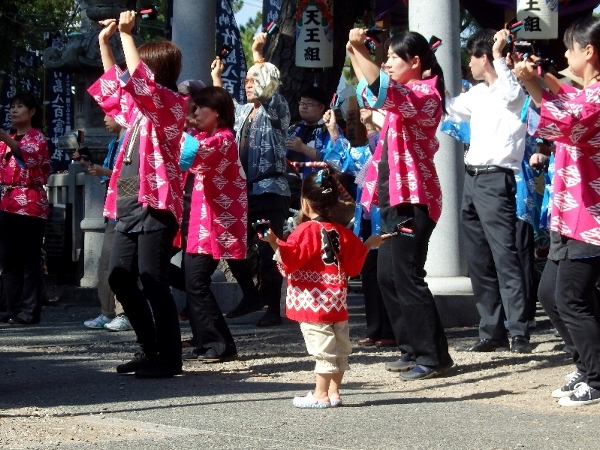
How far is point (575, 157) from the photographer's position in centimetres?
539

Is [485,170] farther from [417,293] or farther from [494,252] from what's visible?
[417,293]

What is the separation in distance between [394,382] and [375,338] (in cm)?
175

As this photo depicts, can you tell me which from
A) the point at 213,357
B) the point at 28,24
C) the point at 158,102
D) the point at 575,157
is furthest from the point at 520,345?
the point at 28,24

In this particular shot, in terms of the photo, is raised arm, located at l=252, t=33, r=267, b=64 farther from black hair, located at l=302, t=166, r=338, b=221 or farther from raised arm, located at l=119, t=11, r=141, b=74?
black hair, located at l=302, t=166, r=338, b=221

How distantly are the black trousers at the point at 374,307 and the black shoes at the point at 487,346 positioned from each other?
0.69 metres

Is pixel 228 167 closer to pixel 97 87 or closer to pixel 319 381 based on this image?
pixel 97 87

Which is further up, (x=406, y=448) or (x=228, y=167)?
(x=228, y=167)

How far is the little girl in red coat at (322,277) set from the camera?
213 inches

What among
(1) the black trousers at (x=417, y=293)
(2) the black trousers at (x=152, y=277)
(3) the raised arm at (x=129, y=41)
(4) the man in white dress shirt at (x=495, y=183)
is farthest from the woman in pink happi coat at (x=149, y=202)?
(4) the man in white dress shirt at (x=495, y=183)

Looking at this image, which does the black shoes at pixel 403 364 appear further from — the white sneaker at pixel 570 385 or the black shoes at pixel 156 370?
the black shoes at pixel 156 370

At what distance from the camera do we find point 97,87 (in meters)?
6.48

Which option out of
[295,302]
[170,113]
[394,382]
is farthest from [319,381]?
[170,113]

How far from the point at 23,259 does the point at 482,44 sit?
4.71 m

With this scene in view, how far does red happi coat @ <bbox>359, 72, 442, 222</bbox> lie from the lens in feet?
20.0
